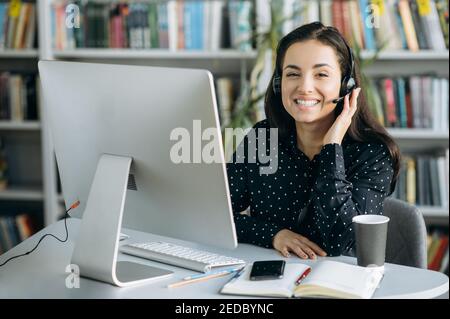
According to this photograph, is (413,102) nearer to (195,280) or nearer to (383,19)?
(383,19)

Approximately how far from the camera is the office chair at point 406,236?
69.7 inches

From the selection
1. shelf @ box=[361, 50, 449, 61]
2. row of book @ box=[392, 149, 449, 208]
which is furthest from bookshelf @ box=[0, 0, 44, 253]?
row of book @ box=[392, 149, 449, 208]

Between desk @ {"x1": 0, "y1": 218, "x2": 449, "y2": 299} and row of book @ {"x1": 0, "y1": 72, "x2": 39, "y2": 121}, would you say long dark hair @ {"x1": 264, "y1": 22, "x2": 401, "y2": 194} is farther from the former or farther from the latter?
row of book @ {"x1": 0, "y1": 72, "x2": 39, "y2": 121}

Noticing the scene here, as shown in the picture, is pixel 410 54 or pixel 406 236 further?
pixel 410 54

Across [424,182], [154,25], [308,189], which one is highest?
[154,25]

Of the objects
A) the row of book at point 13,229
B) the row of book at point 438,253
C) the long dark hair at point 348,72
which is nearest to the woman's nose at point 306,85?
the long dark hair at point 348,72

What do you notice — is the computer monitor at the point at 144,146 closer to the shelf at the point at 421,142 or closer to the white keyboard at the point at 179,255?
the white keyboard at the point at 179,255

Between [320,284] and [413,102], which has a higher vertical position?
[413,102]

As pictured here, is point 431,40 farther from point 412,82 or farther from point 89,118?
point 89,118

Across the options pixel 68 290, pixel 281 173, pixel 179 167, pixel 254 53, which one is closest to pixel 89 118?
pixel 179 167

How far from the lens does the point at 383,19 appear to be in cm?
310

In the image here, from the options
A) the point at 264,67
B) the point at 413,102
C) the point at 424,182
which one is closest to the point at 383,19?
the point at 413,102

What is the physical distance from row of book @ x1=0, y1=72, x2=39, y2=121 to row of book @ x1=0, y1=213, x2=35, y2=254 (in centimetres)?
48

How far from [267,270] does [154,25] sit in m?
1.98
